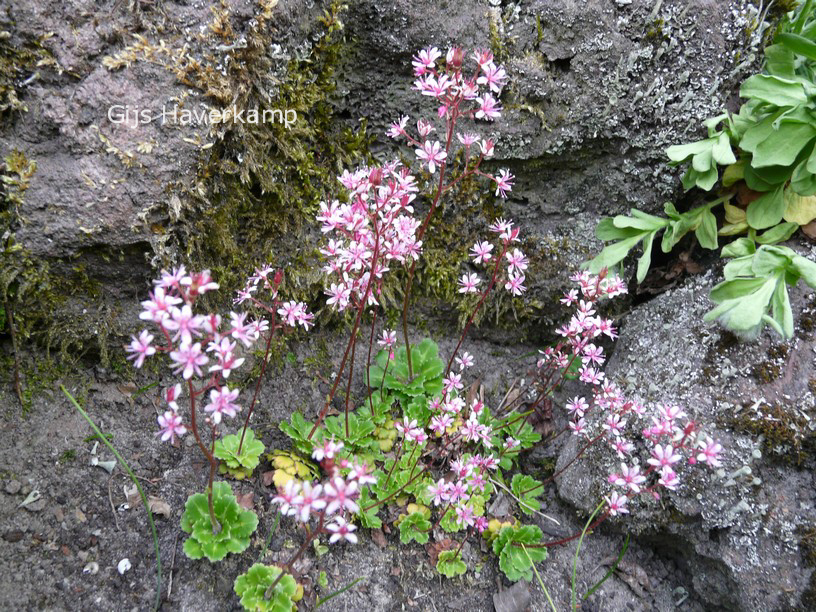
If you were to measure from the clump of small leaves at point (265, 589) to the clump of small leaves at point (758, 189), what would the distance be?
1.90 meters

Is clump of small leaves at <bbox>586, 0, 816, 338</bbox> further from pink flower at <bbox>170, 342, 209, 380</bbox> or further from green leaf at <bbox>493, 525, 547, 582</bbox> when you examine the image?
pink flower at <bbox>170, 342, 209, 380</bbox>

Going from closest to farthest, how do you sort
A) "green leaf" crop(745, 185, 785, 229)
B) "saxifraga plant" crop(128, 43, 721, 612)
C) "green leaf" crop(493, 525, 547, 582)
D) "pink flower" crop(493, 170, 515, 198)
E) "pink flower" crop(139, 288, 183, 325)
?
"pink flower" crop(139, 288, 183, 325) → "saxifraga plant" crop(128, 43, 721, 612) → "pink flower" crop(493, 170, 515, 198) → "green leaf" crop(493, 525, 547, 582) → "green leaf" crop(745, 185, 785, 229)

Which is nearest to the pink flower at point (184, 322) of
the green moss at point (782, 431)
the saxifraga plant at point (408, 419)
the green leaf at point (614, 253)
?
the saxifraga plant at point (408, 419)

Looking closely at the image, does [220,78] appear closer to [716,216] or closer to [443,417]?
[443,417]

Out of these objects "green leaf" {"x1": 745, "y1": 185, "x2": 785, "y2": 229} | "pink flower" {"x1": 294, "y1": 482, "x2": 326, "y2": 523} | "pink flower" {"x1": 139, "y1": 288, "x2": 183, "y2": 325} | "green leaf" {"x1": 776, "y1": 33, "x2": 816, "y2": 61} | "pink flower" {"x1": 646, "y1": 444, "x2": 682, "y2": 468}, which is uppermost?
"green leaf" {"x1": 776, "y1": 33, "x2": 816, "y2": 61}

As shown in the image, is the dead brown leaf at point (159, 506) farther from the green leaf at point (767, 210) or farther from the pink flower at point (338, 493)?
the green leaf at point (767, 210)

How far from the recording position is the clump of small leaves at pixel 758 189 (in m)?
2.44

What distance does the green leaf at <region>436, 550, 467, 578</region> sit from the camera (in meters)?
2.47

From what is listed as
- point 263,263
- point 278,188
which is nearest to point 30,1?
point 278,188

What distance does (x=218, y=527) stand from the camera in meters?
2.24

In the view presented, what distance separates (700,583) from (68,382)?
2952 millimetres

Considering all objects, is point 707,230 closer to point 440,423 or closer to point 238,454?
point 440,423

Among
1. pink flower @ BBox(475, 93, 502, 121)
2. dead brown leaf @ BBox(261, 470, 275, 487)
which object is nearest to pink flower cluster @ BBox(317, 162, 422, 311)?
pink flower @ BBox(475, 93, 502, 121)

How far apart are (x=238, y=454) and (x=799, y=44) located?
9.91 feet
